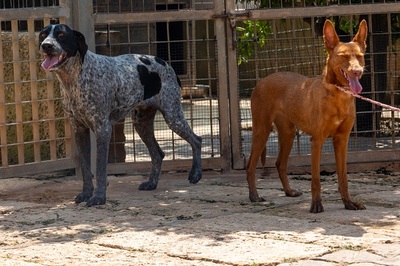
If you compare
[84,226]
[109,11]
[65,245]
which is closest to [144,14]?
[109,11]

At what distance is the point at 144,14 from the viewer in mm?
10805

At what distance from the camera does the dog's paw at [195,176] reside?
10.3 m

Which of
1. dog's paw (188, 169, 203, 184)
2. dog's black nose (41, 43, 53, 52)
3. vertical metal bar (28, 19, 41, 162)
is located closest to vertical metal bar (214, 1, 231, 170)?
dog's paw (188, 169, 203, 184)

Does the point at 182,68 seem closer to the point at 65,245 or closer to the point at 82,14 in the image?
the point at 82,14

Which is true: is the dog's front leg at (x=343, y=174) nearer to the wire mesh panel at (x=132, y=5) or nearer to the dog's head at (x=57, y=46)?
the dog's head at (x=57, y=46)

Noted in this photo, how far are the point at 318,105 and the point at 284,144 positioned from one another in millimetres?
1062

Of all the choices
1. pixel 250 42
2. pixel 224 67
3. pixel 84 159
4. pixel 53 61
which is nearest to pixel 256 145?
pixel 84 159

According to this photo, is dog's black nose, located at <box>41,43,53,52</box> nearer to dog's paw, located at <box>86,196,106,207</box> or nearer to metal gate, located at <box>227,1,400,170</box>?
dog's paw, located at <box>86,196,106,207</box>

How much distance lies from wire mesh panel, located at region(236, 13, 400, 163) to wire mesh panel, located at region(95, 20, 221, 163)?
36cm

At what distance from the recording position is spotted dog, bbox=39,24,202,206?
9094 millimetres

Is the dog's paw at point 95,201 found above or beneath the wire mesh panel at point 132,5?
beneath

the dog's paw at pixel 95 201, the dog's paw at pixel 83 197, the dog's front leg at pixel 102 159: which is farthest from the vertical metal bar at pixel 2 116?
the dog's paw at pixel 95 201

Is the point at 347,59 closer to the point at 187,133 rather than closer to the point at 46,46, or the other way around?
the point at 187,133

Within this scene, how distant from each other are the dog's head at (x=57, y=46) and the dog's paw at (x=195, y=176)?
1.95m
